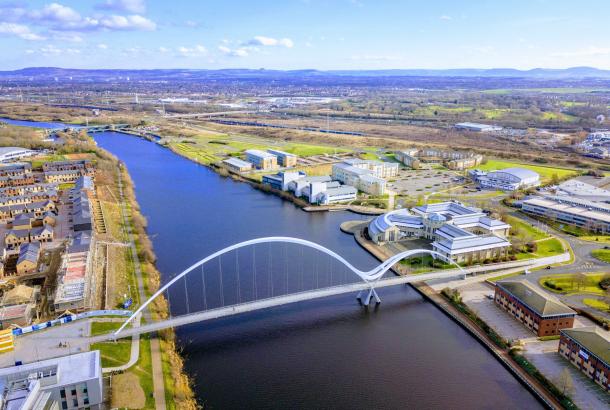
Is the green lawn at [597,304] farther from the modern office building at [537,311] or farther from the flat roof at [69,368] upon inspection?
the flat roof at [69,368]

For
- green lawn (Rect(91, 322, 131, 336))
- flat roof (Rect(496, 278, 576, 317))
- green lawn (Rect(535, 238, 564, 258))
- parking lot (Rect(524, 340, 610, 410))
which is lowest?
parking lot (Rect(524, 340, 610, 410))

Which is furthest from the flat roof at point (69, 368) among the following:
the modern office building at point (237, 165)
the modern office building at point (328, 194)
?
the modern office building at point (237, 165)

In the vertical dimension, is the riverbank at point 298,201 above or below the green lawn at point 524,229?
below

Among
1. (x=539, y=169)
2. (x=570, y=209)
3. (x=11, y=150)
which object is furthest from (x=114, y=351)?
(x=539, y=169)

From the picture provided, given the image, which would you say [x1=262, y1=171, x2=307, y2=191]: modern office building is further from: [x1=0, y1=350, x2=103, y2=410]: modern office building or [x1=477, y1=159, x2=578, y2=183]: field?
[x1=0, y1=350, x2=103, y2=410]: modern office building

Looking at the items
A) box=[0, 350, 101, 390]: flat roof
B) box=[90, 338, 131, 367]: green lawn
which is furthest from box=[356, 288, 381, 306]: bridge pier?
box=[0, 350, 101, 390]: flat roof

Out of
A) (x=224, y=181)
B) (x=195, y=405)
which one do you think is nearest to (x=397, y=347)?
(x=195, y=405)

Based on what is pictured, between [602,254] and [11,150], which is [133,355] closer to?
[602,254]
